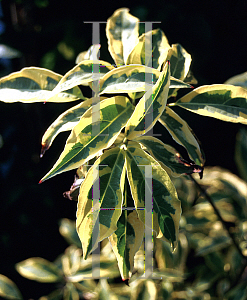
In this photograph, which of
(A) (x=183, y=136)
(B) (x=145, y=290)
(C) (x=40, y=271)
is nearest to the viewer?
(A) (x=183, y=136)

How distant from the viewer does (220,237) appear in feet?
3.05

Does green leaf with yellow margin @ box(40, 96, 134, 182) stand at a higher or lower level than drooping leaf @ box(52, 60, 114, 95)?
lower

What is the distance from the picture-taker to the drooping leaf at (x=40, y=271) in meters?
0.90

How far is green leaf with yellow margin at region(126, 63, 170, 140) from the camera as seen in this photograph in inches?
13.3

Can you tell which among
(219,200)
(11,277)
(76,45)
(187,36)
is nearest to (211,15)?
(187,36)

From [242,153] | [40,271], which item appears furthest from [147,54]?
[40,271]

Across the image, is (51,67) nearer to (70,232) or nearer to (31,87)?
(31,87)

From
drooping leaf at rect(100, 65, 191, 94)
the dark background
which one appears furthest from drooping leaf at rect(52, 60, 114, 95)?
the dark background

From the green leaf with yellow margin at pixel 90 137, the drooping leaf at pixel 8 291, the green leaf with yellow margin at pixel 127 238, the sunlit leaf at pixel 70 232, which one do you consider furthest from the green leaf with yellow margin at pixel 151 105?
the drooping leaf at pixel 8 291

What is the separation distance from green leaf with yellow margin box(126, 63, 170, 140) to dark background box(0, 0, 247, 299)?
0.61 metres

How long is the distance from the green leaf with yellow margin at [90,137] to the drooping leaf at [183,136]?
0.11 metres

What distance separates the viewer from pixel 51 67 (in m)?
0.95

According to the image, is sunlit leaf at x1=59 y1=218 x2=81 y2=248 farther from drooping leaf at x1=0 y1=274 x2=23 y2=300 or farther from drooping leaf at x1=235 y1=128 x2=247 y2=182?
drooping leaf at x1=235 y1=128 x2=247 y2=182

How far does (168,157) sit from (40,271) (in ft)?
2.53
